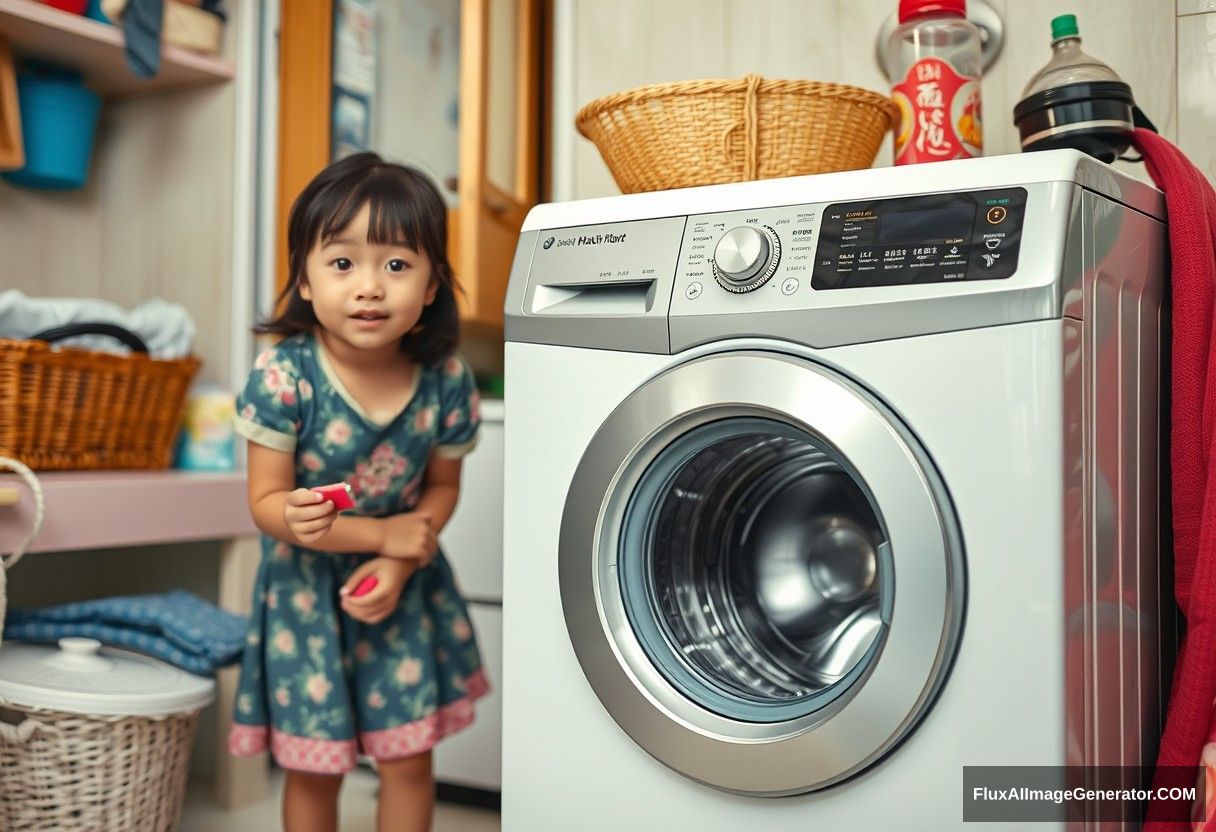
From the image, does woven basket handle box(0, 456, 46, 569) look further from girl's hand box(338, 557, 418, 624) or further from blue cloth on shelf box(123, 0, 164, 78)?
blue cloth on shelf box(123, 0, 164, 78)

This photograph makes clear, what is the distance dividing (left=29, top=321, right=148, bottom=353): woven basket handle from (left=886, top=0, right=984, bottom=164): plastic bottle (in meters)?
1.20

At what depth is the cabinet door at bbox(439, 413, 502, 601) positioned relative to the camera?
1.71m

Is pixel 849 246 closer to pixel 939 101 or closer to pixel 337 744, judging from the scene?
pixel 939 101

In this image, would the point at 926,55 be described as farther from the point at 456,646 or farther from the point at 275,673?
the point at 275,673

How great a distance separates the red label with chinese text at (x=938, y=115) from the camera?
3.92 ft

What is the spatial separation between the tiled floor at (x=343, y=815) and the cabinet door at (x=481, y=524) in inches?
13.8

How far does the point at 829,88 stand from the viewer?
1163mm

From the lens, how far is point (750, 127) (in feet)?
3.81

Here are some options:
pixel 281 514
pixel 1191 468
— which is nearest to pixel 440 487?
pixel 281 514

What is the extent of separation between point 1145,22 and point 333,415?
120cm

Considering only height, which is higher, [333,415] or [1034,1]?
[1034,1]

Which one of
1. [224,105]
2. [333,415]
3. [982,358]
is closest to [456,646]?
[333,415]

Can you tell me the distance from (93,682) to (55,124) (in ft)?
3.55

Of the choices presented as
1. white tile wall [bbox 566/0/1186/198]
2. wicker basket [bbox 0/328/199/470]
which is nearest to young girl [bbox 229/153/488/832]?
wicker basket [bbox 0/328/199/470]
